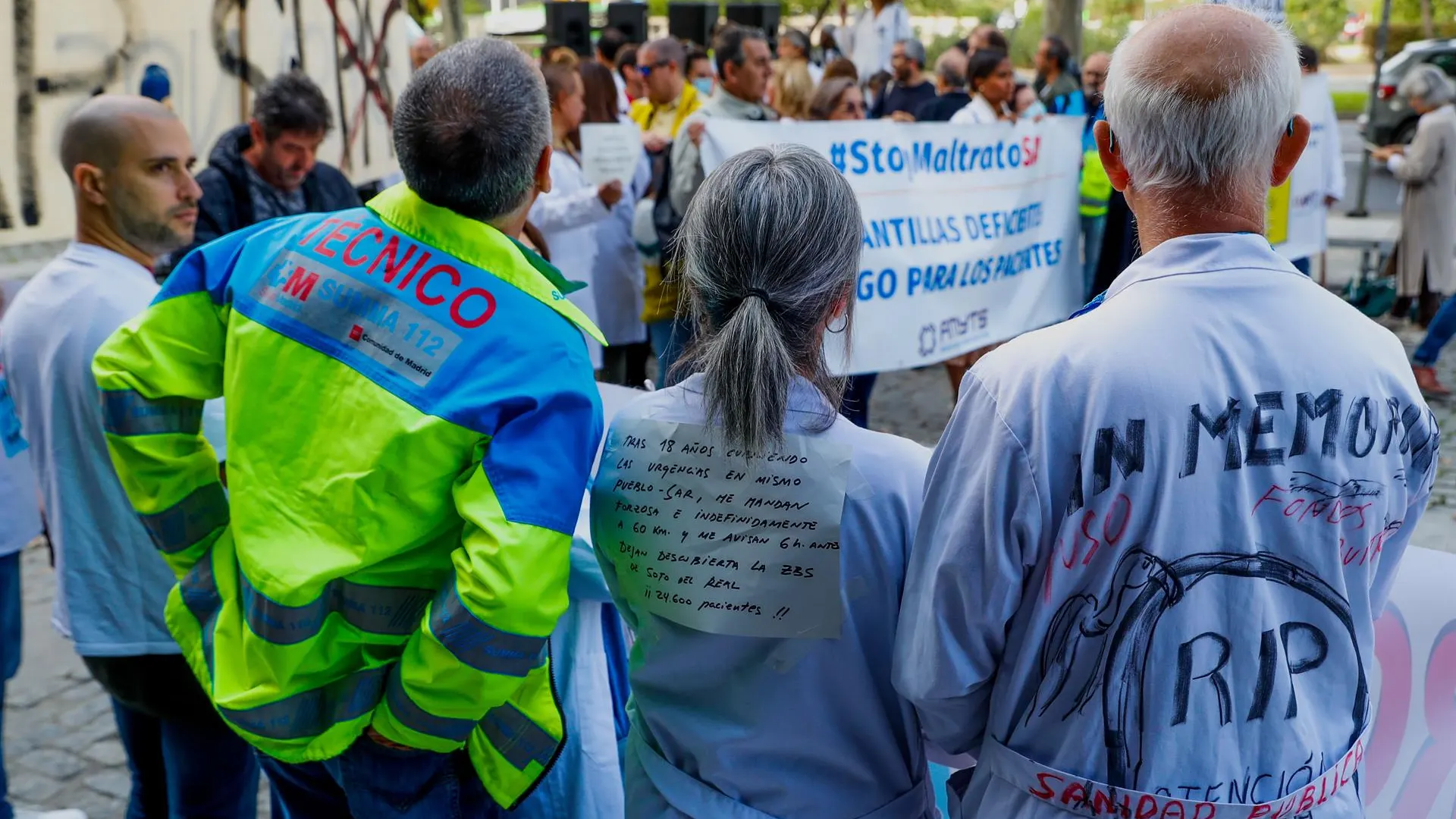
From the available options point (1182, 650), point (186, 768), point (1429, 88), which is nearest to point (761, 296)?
point (1182, 650)

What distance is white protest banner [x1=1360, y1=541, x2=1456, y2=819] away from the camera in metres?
2.24

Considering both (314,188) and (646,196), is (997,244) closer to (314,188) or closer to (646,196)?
(646,196)

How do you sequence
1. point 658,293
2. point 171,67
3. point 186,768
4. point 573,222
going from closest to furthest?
point 186,768 < point 573,222 < point 658,293 < point 171,67

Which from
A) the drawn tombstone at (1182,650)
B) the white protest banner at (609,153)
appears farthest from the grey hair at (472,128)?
the white protest banner at (609,153)

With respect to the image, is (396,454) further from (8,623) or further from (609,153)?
(609,153)

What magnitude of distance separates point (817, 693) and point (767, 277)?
1.83 ft

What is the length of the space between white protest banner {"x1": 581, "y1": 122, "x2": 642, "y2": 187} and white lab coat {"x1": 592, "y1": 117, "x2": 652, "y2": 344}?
0.08 meters

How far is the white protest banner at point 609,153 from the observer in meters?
5.69

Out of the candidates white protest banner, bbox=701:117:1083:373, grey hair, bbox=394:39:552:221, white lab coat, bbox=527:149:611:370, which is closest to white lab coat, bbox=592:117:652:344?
white lab coat, bbox=527:149:611:370

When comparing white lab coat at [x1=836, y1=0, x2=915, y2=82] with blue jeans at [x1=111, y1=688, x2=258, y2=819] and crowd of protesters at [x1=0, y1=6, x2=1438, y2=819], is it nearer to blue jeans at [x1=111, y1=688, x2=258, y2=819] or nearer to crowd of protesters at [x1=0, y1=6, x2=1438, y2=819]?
blue jeans at [x1=111, y1=688, x2=258, y2=819]

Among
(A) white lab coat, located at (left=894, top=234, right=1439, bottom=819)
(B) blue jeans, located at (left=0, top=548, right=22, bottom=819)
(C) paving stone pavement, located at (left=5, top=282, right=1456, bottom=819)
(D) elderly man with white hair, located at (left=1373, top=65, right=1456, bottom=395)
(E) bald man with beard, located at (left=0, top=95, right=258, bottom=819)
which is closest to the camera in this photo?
(A) white lab coat, located at (left=894, top=234, right=1439, bottom=819)

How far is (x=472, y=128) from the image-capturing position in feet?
5.98

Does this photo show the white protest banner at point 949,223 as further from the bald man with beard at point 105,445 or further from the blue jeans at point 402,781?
the blue jeans at point 402,781

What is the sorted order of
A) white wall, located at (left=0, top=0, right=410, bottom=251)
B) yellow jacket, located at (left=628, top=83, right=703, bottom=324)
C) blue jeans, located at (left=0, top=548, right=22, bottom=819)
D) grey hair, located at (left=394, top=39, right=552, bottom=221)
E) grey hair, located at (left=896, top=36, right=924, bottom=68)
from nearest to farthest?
grey hair, located at (left=394, top=39, right=552, bottom=221) → blue jeans, located at (left=0, top=548, right=22, bottom=819) → white wall, located at (left=0, top=0, right=410, bottom=251) → yellow jacket, located at (left=628, top=83, right=703, bottom=324) → grey hair, located at (left=896, top=36, right=924, bottom=68)
